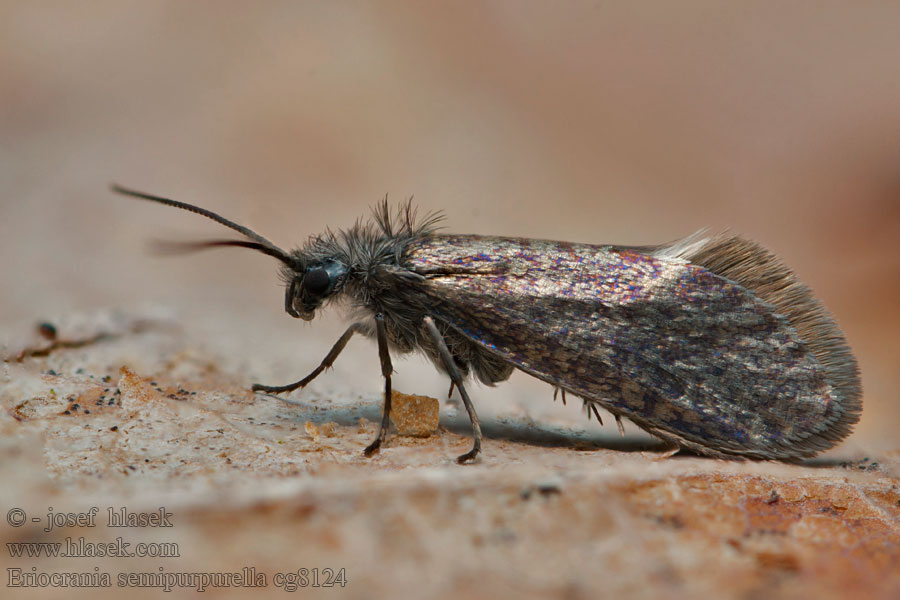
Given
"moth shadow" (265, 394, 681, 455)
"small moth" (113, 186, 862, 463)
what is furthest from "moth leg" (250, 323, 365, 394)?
"small moth" (113, 186, 862, 463)

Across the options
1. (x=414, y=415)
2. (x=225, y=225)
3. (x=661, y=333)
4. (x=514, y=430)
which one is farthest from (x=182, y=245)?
(x=661, y=333)

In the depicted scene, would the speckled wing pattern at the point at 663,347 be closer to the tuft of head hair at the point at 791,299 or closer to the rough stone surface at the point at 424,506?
the tuft of head hair at the point at 791,299

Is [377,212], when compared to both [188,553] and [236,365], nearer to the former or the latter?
[236,365]

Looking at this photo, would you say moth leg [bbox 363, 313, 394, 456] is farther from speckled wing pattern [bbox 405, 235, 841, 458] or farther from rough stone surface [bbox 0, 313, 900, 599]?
speckled wing pattern [bbox 405, 235, 841, 458]

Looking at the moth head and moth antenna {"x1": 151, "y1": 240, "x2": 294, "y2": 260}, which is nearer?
moth antenna {"x1": 151, "y1": 240, "x2": 294, "y2": 260}

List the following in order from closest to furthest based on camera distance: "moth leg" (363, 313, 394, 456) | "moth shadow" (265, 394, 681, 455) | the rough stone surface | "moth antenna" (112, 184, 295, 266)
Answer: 1. the rough stone surface
2. "moth antenna" (112, 184, 295, 266)
3. "moth leg" (363, 313, 394, 456)
4. "moth shadow" (265, 394, 681, 455)

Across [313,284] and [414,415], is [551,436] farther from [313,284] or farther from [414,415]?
[313,284]
